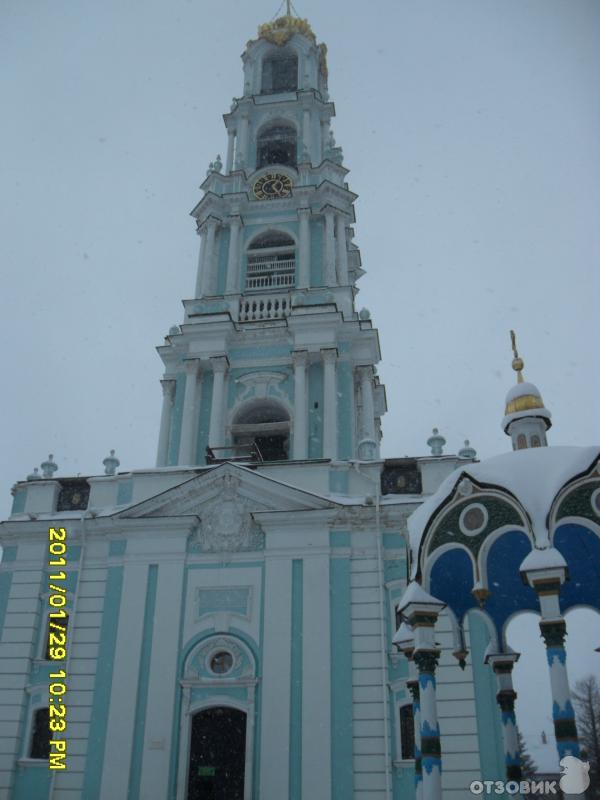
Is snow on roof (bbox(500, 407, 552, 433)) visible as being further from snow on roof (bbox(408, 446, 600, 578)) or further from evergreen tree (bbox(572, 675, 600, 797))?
evergreen tree (bbox(572, 675, 600, 797))

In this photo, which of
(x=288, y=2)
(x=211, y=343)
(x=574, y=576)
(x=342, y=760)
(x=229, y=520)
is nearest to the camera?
(x=574, y=576)

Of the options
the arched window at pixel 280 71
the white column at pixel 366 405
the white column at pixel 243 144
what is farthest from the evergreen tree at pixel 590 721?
the arched window at pixel 280 71

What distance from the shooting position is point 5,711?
1922 centimetres

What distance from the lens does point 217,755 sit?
18375 mm

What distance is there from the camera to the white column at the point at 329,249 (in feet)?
90.7

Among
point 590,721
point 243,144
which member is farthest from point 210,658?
point 590,721

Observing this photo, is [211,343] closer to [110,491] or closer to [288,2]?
[110,491]

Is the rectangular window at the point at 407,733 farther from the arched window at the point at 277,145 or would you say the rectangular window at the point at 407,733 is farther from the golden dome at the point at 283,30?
the golden dome at the point at 283,30

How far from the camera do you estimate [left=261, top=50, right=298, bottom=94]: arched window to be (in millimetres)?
35031

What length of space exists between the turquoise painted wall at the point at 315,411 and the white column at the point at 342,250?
394cm

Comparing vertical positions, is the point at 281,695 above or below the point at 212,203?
below

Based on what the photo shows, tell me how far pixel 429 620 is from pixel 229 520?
9369mm

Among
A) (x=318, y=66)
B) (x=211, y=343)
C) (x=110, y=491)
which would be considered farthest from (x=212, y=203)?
(x=110, y=491)

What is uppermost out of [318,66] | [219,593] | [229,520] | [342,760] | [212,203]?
[318,66]
